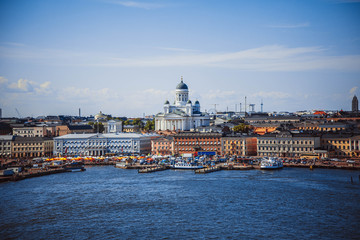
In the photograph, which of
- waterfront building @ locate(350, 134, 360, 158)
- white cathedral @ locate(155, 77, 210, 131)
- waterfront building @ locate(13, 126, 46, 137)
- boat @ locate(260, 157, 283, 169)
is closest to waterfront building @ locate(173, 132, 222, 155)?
boat @ locate(260, 157, 283, 169)

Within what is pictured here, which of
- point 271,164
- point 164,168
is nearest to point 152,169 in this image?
point 164,168

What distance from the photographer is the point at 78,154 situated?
63.9m

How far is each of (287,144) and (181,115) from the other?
128 ft

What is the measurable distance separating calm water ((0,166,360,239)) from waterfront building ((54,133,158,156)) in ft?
71.0

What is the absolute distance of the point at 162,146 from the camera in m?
62.9

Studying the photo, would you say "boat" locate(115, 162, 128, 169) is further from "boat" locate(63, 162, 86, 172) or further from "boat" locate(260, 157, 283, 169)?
"boat" locate(260, 157, 283, 169)

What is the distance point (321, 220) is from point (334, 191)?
8.25m

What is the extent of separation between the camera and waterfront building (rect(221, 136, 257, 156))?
57.8m

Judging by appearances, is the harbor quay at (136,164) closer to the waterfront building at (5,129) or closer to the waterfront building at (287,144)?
the waterfront building at (287,144)

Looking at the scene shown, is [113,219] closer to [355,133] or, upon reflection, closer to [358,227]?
[358,227]

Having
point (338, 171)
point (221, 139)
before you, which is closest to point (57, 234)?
point (338, 171)

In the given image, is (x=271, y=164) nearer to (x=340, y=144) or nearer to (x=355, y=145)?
(x=340, y=144)

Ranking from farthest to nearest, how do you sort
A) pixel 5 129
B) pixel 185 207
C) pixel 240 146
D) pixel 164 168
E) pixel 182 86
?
pixel 182 86, pixel 5 129, pixel 240 146, pixel 164 168, pixel 185 207

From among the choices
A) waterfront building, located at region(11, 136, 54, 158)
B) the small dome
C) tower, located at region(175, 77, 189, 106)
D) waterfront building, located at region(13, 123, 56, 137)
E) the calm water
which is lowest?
the calm water
